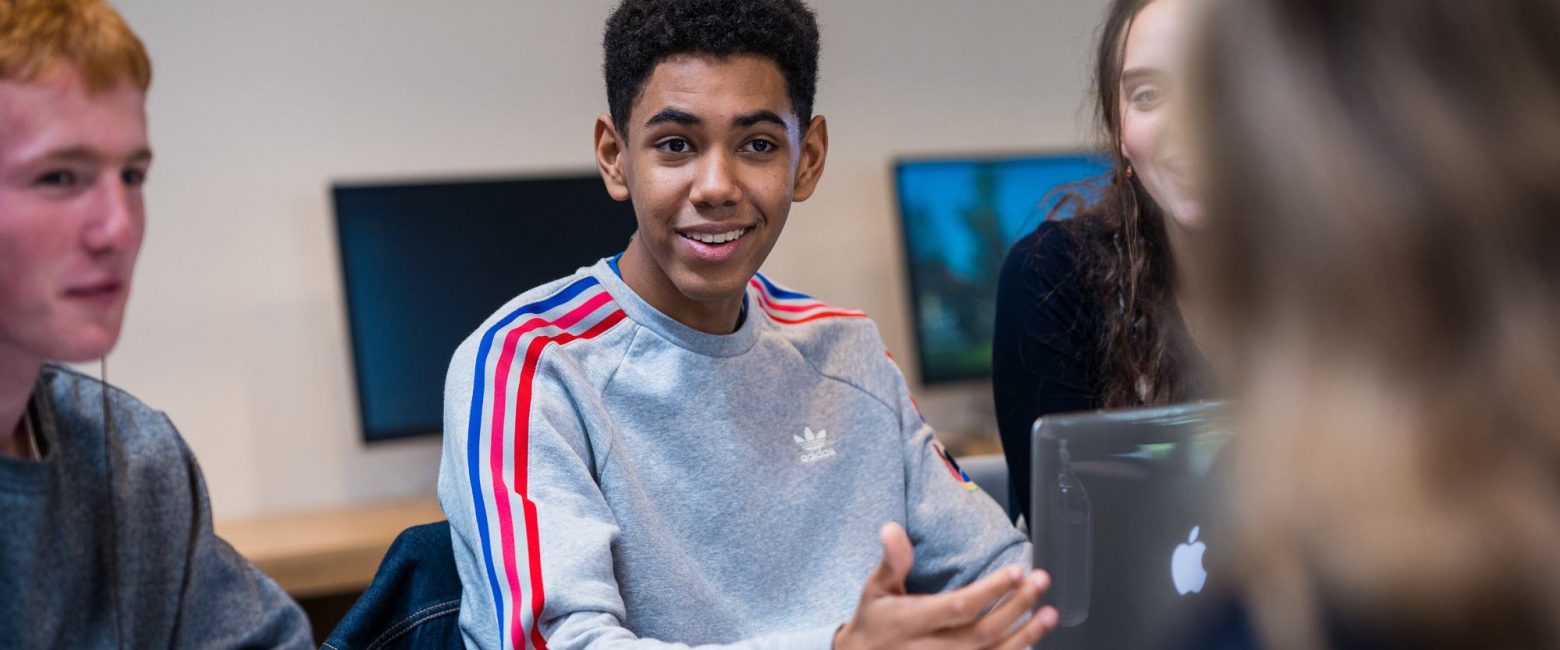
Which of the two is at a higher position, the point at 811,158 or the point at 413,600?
the point at 811,158

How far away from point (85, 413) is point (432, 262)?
79.2 inches

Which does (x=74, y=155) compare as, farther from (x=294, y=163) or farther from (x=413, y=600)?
(x=294, y=163)

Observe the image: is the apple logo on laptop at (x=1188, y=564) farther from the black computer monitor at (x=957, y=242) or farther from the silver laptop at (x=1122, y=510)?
the black computer monitor at (x=957, y=242)

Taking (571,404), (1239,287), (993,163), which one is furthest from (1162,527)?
(993,163)

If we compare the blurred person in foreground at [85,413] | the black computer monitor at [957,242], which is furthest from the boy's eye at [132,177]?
the black computer monitor at [957,242]

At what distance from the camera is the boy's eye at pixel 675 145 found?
144 centimetres

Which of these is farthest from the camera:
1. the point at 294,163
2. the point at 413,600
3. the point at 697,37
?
the point at 294,163

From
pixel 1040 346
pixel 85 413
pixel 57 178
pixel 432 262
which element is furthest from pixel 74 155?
pixel 432 262

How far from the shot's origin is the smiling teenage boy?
1271 millimetres

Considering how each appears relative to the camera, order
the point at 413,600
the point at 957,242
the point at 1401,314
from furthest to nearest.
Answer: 1. the point at 957,242
2. the point at 413,600
3. the point at 1401,314

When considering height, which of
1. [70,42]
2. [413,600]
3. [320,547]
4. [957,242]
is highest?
[70,42]

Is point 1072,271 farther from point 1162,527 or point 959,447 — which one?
point 959,447

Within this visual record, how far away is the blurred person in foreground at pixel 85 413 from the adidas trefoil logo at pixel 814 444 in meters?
0.59

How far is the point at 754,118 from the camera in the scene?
1443 millimetres
